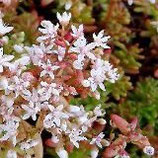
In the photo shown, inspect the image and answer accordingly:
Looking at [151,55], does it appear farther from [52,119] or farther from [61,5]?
[52,119]

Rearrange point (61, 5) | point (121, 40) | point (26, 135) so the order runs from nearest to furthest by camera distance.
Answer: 1. point (26, 135)
2. point (61, 5)
3. point (121, 40)

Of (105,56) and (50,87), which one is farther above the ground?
(50,87)

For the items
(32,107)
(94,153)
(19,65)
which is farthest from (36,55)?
(94,153)

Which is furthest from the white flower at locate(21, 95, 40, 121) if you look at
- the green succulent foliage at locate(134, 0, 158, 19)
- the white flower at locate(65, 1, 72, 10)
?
the green succulent foliage at locate(134, 0, 158, 19)

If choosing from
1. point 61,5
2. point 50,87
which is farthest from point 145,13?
point 50,87

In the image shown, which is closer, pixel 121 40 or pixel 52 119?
pixel 52 119

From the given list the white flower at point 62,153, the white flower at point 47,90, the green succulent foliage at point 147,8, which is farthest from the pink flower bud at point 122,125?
the green succulent foliage at point 147,8

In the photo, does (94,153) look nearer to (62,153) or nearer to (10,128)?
(62,153)

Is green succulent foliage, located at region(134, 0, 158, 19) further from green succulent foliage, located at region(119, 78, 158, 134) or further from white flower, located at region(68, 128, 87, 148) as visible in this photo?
white flower, located at region(68, 128, 87, 148)

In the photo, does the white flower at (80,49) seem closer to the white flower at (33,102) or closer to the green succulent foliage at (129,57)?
the white flower at (33,102)
